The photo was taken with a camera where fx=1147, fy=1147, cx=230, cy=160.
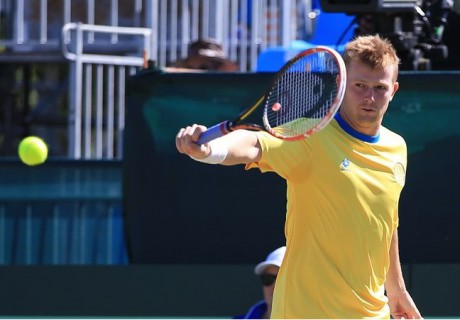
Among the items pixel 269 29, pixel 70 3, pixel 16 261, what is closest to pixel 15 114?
pixel 70 3

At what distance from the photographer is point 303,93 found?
3668mm

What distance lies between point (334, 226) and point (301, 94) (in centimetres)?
44

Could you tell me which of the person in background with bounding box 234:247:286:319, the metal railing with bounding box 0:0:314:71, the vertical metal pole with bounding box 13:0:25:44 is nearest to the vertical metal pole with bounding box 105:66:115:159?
the metal railing with bounding box 0:0:314:71

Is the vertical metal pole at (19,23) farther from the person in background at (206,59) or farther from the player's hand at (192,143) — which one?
the player's hand at (192,143)

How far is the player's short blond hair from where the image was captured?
3.67 meters

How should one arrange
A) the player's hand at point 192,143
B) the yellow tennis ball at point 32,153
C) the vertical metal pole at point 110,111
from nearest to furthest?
1. the player's hand at point 192,143
2. the yellow tennis ball at point 32,153
3. the vertical metal pole at point 110,111

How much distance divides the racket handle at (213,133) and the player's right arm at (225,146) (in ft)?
0.04

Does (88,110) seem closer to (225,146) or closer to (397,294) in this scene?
(397,294)

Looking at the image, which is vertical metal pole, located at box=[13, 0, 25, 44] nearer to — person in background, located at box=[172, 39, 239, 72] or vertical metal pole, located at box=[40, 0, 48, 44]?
vertical metal pole, located at box=[40, 0, 48, 44]

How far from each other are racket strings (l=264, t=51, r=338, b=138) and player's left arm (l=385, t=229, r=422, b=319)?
2.08 ft

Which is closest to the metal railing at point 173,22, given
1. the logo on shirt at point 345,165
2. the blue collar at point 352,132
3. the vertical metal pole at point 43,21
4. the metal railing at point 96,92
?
the vertical metal pole at point 43,21

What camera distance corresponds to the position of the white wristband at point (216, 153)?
3.23 metres

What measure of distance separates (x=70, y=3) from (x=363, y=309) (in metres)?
6.63

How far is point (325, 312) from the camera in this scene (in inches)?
143
